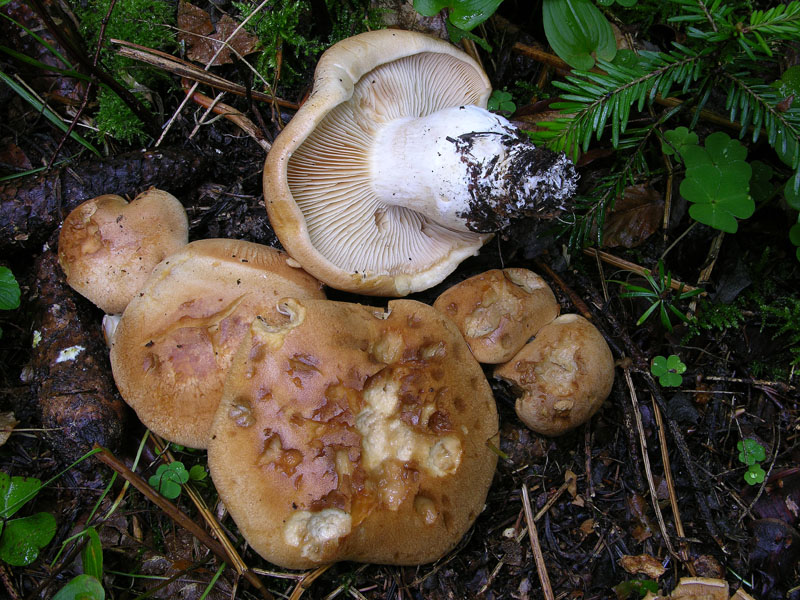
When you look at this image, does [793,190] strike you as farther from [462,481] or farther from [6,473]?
[6,473]

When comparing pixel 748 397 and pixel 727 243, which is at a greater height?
pixel 727 243

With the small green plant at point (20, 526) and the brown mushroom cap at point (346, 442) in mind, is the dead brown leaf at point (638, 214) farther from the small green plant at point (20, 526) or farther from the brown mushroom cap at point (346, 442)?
the small green plant at point (20, 526)

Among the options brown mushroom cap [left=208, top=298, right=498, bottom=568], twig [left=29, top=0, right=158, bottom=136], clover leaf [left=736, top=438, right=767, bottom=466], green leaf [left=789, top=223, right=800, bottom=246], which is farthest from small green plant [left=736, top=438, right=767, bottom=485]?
twig [left=29, top=0, right=158, bottom=136]

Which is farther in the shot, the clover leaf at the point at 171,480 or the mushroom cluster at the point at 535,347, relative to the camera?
the clover leaf at the point at 171,480

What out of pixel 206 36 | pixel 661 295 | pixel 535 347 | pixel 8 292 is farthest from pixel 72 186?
pixel 661 295

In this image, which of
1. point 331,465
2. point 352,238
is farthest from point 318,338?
point 352,238

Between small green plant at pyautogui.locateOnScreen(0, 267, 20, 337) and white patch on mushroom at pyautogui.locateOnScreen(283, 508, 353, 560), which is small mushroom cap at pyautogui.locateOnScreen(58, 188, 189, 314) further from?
white patch on mushroom at pyautogui.locateOnScreen(283, 508, 353, 560)

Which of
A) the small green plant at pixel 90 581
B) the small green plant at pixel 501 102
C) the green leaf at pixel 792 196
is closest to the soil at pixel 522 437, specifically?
the small green plant at pixel 501 102
